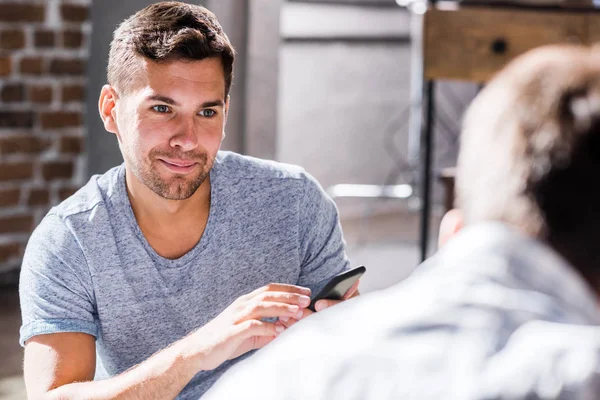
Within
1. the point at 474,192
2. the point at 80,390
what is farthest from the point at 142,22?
the point at 474,192

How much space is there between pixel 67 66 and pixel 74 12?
200 mm

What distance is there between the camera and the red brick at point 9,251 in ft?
10.1

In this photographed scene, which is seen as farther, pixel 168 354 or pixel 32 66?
pixel 32 66

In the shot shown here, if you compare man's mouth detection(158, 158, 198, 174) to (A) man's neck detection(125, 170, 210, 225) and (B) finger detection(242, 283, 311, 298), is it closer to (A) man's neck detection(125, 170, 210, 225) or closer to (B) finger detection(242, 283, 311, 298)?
(A) man's neck detection(125, 170, 210, 225)

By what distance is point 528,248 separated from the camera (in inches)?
24.1

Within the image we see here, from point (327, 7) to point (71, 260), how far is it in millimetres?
3968

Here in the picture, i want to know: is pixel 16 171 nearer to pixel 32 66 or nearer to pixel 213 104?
pixel 32 66

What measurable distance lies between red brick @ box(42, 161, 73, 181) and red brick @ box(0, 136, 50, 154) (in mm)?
63

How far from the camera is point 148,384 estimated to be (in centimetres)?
120

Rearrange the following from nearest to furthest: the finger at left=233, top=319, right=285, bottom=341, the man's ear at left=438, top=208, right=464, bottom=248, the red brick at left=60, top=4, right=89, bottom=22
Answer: the man's ear at left=438, top=208, right=464, bottom=248 < the finger at left=233, top=319, right=285, bottom=341 < the red brick at left=60, top=4, right=89, bottom=22

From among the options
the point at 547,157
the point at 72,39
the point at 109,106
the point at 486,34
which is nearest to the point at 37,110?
the point at 72,39

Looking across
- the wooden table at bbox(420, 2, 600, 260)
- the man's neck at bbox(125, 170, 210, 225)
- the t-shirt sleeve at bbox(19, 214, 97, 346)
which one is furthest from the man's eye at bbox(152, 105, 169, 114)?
the wooden table at bbox(420, 2, 600, 260)

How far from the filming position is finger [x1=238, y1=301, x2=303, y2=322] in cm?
112

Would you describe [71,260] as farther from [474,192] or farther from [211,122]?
[474,192]
